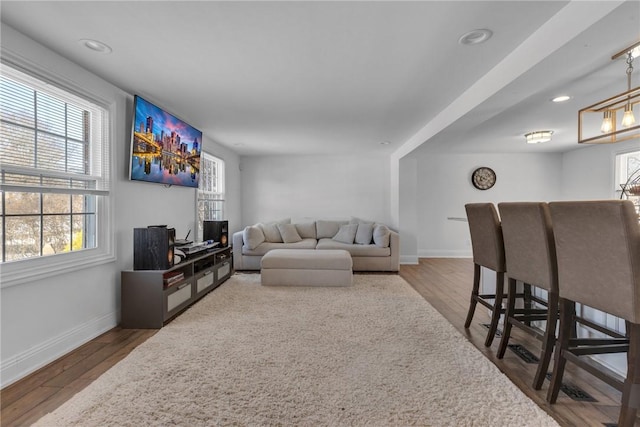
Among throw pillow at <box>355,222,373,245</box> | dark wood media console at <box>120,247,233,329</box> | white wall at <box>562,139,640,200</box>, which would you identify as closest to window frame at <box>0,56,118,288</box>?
dark wood media console at <box>120,247,233,329</box>

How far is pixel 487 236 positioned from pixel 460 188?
4.35 meters

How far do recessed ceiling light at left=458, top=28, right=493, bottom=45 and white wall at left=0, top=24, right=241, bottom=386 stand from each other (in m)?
2.81

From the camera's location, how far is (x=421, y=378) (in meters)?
1.90

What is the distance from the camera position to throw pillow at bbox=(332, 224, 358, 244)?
213 inches

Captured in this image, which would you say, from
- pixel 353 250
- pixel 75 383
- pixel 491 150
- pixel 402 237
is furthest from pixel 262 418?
pixel 491 150

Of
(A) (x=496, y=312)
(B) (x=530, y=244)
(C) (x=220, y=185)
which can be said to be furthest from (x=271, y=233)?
(B) (x=530, y=244)

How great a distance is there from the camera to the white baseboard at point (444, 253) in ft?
21.2

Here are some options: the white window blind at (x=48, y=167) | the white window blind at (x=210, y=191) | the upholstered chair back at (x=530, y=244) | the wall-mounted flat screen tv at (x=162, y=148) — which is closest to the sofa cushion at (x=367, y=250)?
the white window blind at (x=210, y=191)

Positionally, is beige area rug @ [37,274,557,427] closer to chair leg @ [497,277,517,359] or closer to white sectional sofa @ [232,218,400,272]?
chair leg @ [497,277,517,359]

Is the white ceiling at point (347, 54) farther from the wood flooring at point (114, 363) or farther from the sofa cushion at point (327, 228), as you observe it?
the sofa cushion at point (327, 228)

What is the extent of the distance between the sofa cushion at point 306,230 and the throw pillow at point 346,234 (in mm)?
562

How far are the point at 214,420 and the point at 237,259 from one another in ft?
12.4

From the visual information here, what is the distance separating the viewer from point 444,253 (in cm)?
648

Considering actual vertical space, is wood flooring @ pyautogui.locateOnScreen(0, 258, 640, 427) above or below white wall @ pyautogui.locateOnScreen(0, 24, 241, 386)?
below
